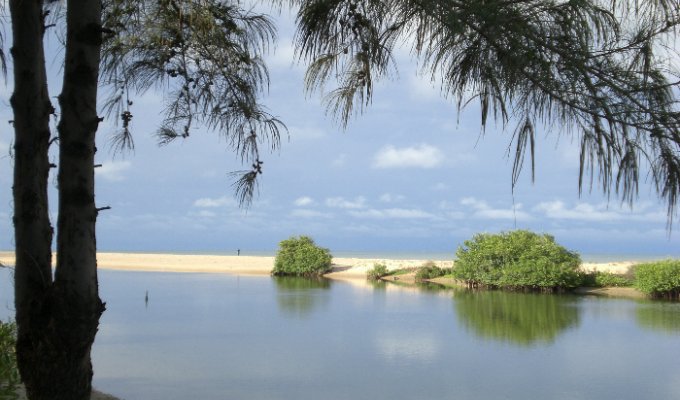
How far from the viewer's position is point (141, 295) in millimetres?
23141

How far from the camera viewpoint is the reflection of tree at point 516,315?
14930mm

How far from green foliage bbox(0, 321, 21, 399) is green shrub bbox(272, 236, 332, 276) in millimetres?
27780

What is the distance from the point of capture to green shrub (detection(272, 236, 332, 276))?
3438 cm

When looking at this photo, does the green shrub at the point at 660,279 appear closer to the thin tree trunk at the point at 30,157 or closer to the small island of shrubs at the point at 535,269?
the small island of shrubs at the point at 535,269

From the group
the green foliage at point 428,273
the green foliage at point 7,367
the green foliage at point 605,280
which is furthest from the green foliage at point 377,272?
the green foliage at point 7,367

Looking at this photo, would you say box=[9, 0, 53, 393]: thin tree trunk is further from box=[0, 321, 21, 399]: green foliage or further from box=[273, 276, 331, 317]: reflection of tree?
box=[273, 276, 331, 317]: reflection of tree

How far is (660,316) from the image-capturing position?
1725 centimetres

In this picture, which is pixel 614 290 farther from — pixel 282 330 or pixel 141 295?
pixel 141 295

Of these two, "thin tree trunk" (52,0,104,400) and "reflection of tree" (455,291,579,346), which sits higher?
"thin tree trunk" (52,0,104,400)

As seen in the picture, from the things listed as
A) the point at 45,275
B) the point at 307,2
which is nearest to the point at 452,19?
the point at 307,2

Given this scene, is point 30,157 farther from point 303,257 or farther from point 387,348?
point 303,257

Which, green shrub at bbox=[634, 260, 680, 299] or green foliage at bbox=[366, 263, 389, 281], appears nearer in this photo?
green shrub at bbox=[634, 260, 680, 299]

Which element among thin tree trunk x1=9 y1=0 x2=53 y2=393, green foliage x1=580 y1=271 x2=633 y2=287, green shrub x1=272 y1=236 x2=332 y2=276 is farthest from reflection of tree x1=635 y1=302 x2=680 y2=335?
green shrub x1=272 y1=236 x2=332 y2=276

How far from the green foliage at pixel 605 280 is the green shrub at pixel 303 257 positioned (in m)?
14.6
